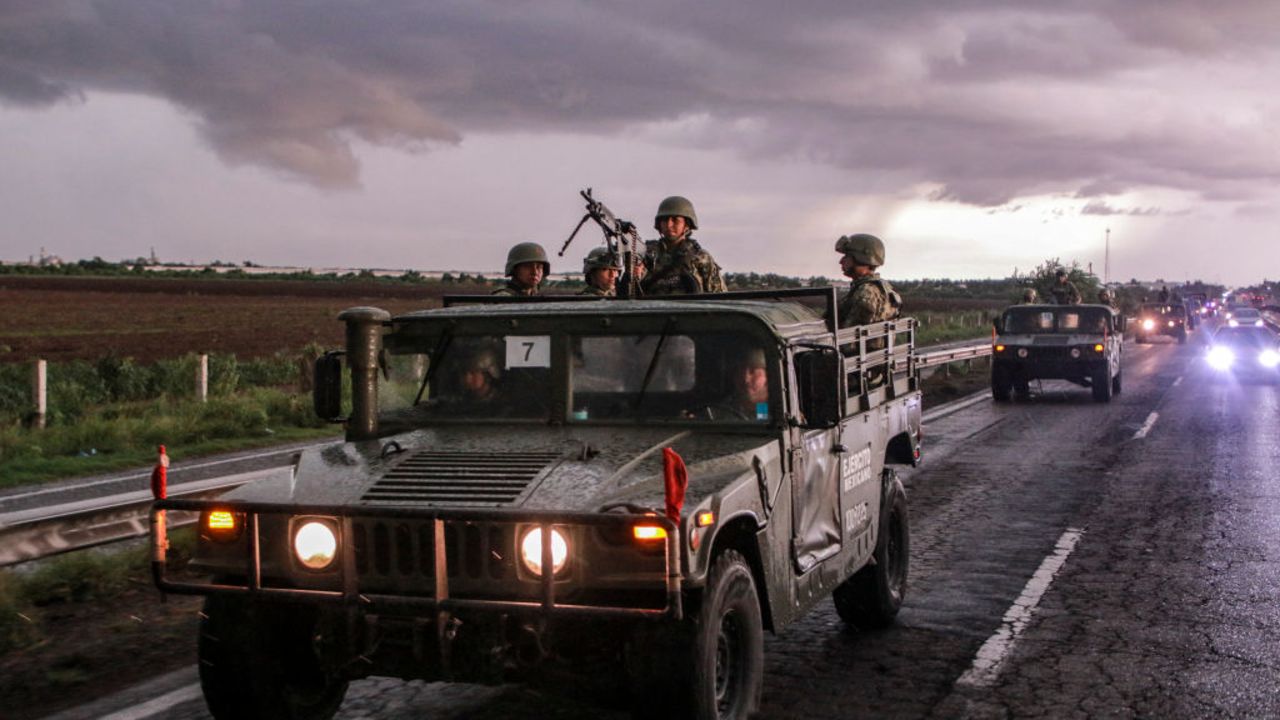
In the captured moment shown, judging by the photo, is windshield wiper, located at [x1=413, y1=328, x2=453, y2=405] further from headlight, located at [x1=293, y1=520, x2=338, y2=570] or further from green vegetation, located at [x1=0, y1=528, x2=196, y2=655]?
green vegetation, located at [x1=0, y1=528, x2=196, y2=655]

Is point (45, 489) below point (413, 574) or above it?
below

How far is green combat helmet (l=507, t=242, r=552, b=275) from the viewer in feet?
33.5

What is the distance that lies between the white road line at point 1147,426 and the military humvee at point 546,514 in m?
12.5

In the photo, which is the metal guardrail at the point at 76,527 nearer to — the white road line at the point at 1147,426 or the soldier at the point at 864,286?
the soldier at the point at 864,286

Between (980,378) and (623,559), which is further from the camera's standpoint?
(980,378)

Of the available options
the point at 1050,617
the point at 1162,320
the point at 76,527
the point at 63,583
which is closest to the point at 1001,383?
the point at 1050,617

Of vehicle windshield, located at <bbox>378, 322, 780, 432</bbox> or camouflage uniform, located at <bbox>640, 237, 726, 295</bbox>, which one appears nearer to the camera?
vehicle windshield, located at <bbox>378, 322, 780, 432</bbox>

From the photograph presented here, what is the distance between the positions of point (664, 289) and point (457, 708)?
4153 millimetres

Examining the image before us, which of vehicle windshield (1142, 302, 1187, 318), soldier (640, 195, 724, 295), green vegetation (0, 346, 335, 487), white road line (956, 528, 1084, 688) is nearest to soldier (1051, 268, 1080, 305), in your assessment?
green vegetation (0, 346, 335, 487)

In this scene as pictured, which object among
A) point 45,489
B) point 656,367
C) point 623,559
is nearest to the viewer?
point 623,559

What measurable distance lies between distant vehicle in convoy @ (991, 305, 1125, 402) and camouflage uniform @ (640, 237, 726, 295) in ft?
49.0

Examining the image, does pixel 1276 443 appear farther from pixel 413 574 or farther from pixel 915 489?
pixel 413 574

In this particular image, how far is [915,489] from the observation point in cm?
1247

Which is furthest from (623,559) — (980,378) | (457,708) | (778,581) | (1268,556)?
(980,378)
